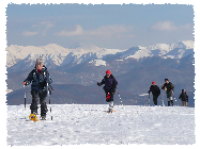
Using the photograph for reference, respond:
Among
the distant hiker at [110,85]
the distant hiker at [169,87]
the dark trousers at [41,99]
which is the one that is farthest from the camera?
the distant hiker at [169,87]

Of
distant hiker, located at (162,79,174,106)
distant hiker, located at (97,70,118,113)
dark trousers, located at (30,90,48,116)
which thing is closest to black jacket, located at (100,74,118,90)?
distant hiker, located at (97,70,118,113)

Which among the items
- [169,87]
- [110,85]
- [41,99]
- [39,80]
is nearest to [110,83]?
[110,85]

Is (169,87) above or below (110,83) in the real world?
above

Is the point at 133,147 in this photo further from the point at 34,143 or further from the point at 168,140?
the point at 34,143

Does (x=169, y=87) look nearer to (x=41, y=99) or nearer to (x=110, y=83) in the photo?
(x=110, y=83)

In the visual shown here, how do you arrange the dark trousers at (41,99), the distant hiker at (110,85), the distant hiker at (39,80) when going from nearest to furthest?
the distant hiker at (39,80) → the dark trousers at (41,99) → the distant hiker at (110,85)

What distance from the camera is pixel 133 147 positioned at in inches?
215

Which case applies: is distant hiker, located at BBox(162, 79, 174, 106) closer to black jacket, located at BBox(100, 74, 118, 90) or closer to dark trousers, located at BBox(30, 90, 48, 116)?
black jacket, located at BBox(100, 74, 118, 90)

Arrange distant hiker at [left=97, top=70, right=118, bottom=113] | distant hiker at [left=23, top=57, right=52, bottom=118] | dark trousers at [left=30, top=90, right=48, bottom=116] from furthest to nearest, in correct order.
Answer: distant hiker at [left=97, top=70, right=118, bottom=113] → dark trousers at [left=30, top=90, right=48, bottom=116] → distant hiker at [left=23, top=57, right=52, bottom=118]

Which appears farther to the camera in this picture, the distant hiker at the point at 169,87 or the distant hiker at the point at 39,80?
the distant hiker at the point at 169,87

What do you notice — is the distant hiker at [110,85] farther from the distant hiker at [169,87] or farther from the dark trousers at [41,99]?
the distant hiker at [169,87]

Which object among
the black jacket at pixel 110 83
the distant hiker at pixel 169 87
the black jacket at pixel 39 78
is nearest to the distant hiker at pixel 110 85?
the black jacket at pixel 110 83

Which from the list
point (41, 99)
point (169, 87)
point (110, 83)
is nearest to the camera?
point (41, 99)
